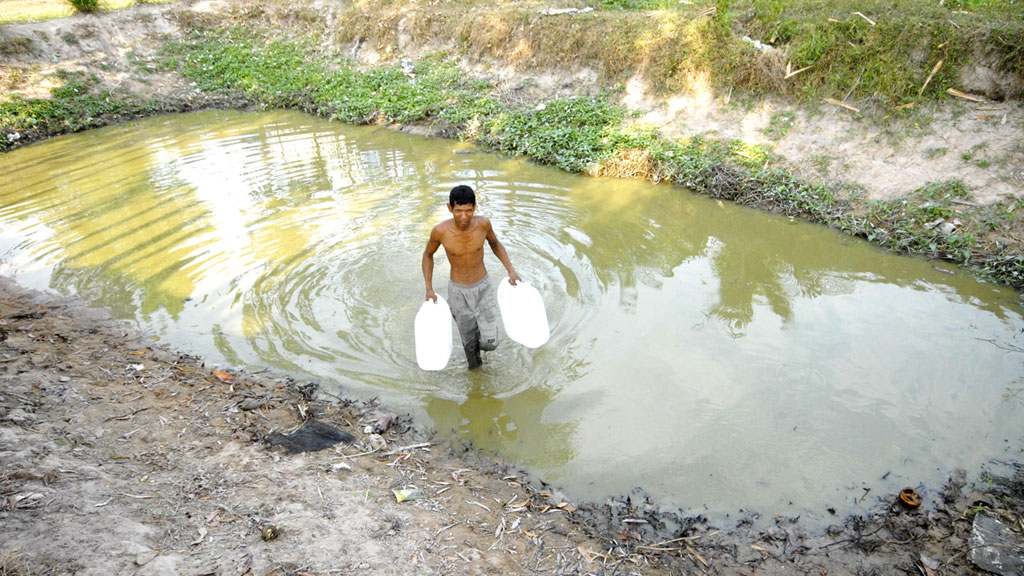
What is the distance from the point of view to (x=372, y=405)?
465cm

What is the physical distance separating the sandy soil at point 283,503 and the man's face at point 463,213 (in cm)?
162

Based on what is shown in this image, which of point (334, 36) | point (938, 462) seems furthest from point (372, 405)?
point (334, 36)

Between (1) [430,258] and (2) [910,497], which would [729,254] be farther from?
(1) [430,258]

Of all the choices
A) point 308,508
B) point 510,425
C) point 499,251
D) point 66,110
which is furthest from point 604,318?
point 66,110

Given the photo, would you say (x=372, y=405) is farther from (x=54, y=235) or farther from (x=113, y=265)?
(x=54, y=235)

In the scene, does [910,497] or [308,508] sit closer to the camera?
[308,508]

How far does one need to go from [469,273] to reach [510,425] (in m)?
1.23

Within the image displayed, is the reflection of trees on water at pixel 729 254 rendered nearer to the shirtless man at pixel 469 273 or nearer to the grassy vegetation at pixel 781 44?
the shirtless man at pixel 469 273

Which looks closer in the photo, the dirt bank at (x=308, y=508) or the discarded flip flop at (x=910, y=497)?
the dirt bank at (x=308, y=508)

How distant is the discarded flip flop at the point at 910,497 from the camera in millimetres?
3686

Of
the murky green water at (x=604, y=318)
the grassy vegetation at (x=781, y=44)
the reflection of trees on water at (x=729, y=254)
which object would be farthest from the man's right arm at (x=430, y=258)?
the grassy vegetation at (x=781, y=44)

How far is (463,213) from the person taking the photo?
13.5 feet

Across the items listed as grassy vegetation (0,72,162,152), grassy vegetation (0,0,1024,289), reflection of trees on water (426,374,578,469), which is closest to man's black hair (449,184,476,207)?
reflection of trees on water (426,374,578,469)

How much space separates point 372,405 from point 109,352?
248 centimetres
